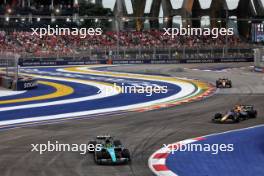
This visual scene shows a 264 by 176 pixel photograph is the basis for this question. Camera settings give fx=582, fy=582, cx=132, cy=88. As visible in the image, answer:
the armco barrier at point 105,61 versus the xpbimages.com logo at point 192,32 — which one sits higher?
the xpbimages.com logo at point 192,32

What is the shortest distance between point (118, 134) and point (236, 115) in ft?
18.7

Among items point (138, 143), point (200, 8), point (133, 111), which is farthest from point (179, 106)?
point (200, 8)

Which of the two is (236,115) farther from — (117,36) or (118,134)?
(117,36)

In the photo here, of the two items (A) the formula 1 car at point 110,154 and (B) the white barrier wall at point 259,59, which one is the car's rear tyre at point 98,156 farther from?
(B) the white barrier wall at point 259,59

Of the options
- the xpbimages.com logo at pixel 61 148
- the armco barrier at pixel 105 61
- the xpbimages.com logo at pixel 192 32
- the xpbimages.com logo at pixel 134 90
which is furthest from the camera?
the xpbimages.com logo at pixel 192 32

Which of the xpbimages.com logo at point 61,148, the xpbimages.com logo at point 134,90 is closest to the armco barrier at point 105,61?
the xpbimages.com logo at point 134,90

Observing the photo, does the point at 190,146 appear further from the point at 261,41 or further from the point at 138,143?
the point at 261,41

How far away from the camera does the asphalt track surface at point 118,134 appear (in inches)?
587

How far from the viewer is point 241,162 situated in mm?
15727

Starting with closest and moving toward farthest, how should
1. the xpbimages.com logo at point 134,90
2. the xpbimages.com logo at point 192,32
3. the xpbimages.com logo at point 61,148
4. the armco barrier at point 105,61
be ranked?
the xpbimages.com logo at point 61,148, the xpbimages.com logo at point 134,90, the armco barrier at point 105,61, the xpbimages.com logo at point 192,32

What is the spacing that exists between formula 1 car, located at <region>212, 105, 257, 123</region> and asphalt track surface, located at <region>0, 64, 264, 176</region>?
342mm

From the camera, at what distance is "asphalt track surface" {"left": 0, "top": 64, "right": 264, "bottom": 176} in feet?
48.9

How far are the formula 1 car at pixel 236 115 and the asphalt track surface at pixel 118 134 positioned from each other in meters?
0.34

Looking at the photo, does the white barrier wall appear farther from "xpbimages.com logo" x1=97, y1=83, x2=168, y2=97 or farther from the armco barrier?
"xpbimages.com logo" x1=97, y1=83, x2=168, y2=97
